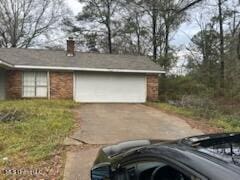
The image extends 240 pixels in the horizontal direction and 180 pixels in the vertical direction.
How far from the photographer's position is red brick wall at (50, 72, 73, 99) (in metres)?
→ 21.3

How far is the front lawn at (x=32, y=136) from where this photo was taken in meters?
8.03

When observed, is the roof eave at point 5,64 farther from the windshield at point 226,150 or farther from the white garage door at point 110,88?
the windshield at point 226,150

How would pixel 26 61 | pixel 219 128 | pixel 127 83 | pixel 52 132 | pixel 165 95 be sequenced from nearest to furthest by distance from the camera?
1. pixel 52 132
2. pixel 219 128
3. pixel 26 61
4. pixel 127 83
5. pixel 165 95

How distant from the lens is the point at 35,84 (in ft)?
Result: 69.2

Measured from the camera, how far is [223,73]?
94.2 feet

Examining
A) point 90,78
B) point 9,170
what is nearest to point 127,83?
point 90,78

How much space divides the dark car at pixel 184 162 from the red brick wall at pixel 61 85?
1799cm

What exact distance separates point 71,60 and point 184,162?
2092cm

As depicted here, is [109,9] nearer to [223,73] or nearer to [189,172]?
[223,73]

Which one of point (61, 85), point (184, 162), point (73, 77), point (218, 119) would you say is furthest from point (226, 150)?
point (73, 77)

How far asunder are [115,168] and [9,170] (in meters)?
4.47

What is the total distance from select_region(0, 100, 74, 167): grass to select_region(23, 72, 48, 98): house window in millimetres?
6319

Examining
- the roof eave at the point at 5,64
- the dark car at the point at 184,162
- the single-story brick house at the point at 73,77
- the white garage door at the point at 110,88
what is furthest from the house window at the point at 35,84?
the dark car at the point at 184,162

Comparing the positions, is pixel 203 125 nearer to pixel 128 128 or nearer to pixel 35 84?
pixel 128 128
